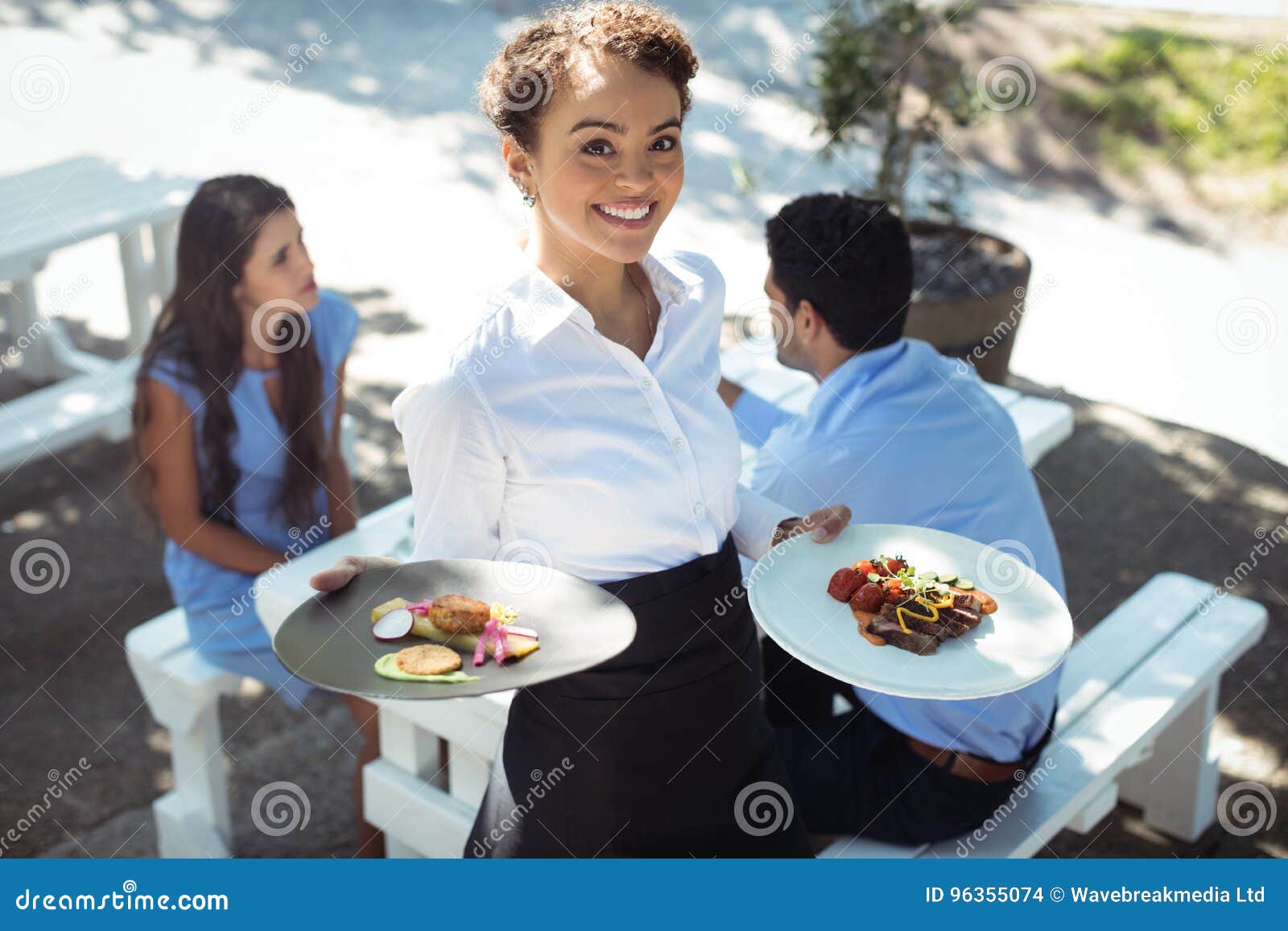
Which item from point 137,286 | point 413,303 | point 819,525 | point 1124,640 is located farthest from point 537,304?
point 413,303

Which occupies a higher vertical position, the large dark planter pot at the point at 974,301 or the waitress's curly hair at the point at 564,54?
the waitress's curly hair at the point at 564,54

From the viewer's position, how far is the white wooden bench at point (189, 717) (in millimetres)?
3213

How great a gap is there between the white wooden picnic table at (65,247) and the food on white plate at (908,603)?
10.2ft

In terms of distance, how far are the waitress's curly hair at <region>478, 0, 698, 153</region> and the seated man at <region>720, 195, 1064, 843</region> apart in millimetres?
977

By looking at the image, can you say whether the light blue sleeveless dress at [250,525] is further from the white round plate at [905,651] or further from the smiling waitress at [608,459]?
the white round plate at [905,651]

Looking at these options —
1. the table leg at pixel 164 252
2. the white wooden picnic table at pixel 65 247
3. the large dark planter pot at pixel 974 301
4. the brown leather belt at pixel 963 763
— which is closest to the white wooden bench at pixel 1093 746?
the brown leather belt at pixel 963 763

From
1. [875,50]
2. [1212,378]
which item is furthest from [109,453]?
[1212,378]

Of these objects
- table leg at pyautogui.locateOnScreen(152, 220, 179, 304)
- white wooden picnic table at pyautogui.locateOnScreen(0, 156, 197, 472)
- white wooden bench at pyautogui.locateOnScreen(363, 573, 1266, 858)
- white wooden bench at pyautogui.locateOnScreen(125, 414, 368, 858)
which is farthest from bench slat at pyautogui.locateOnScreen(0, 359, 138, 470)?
white wooden bench at pyautogui.locateOnScreen(363, 573, 1266, 858)

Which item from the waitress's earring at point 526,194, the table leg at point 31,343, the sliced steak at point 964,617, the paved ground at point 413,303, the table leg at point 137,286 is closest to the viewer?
the waitress's earring at point 526,194

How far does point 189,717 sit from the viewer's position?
324 cm

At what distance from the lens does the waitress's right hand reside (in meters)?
2.01

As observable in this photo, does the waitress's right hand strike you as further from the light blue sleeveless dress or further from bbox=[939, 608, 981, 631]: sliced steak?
the light blue sleeveless dress

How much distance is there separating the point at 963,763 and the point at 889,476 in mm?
576
